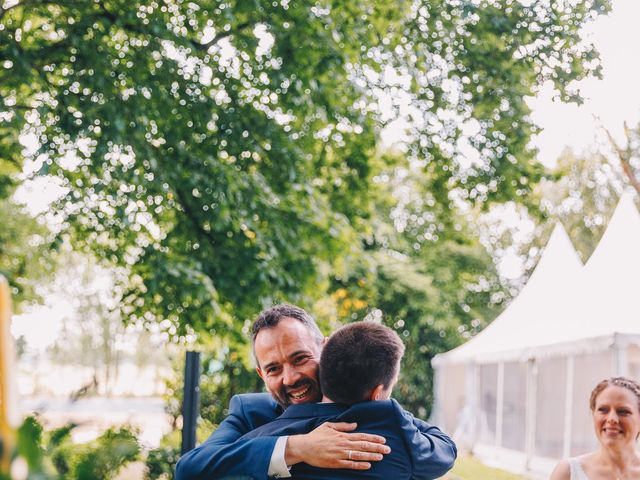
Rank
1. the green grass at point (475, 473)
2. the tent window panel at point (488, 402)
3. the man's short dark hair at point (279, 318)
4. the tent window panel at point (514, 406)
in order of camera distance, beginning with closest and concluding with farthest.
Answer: the man's short dark hair at point (279, 318) → the green grass at point (475, 473) → the tent window panel at point (514, 406) → the tent window panel at point (488, 402)

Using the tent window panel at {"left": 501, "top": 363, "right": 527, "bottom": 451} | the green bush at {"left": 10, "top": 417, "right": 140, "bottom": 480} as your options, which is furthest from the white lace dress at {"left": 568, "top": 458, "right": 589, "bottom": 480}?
the tent window panel at {"left": 501, "top": 363, "right": 527, "bottom": 451}

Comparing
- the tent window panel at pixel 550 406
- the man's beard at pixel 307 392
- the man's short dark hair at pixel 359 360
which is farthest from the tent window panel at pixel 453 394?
the man's short dark hair at pixel 359 360

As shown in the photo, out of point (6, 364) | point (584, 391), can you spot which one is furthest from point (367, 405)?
point (584, 391)

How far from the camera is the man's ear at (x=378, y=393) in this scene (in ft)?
6.97

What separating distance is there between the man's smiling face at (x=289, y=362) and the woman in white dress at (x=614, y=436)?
5.10 feet

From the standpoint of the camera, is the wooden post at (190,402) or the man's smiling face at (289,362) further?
the wooden post at (190,402)

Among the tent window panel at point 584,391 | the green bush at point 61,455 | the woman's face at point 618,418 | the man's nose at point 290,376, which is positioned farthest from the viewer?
the tent window panel at point 584,391

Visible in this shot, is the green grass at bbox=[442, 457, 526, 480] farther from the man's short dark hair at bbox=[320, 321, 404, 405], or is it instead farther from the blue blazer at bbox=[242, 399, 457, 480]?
the man's short dark hair at bbox=[320, 321, 404, 405]

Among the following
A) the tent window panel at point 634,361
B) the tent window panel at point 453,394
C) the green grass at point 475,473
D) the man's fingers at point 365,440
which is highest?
the man's fingers at point 365,440

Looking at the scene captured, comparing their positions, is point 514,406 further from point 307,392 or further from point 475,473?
point 307,392

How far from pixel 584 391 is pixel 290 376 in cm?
1322

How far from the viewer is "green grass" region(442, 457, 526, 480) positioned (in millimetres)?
13801

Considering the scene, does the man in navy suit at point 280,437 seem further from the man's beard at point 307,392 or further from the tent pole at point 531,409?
the tent pole at point 531,409

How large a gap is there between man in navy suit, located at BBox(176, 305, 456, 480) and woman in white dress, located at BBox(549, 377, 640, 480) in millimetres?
1499
